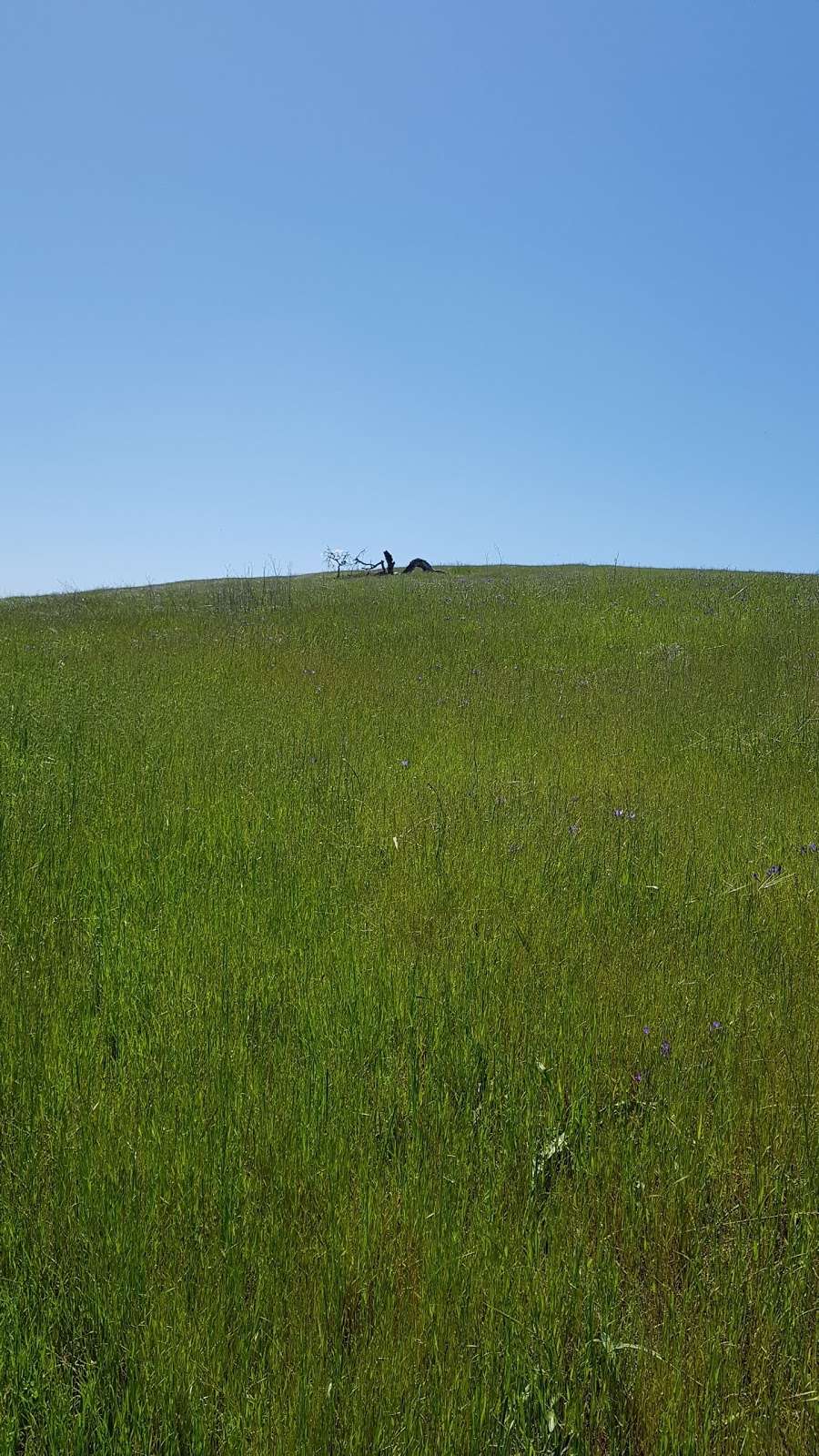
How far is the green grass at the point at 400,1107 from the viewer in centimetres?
192

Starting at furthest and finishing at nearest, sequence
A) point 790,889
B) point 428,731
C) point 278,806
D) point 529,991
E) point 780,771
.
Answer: point 428,731 → point 780,771 → point 278,806 → point 790,889 → point 529,991

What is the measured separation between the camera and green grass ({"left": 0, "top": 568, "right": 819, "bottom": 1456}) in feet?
6.29

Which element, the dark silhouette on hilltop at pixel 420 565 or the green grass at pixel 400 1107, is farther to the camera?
the dark silhouette on hilltop at pixel 420 565

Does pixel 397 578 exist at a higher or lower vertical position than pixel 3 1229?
higher

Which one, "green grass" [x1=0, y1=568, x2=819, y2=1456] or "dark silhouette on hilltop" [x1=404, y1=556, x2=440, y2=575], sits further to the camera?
"dark silhouette on hilltop" [x1=404, y1=556, x2=440, y2=575]

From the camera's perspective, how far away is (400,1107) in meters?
2.84

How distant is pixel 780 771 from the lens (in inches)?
297

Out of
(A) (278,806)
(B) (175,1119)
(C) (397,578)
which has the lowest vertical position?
(B) (175,1119)

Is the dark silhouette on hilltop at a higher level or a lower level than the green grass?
higher

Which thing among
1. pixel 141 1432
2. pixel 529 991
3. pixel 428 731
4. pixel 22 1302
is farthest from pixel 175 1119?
pixel 428 731

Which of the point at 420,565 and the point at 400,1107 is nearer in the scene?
the point at 400,1107

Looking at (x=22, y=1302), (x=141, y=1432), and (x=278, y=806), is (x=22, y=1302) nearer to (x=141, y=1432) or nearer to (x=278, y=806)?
(x=141, y=1432)

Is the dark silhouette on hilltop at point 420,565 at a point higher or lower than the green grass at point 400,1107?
higher

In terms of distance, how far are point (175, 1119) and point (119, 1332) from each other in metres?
0.73
